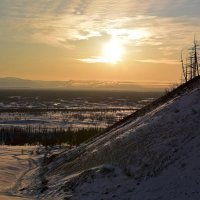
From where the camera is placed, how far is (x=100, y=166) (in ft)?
65.1

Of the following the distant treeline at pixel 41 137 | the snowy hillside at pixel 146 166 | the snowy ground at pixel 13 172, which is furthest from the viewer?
the distant treeline at pixel 41 137

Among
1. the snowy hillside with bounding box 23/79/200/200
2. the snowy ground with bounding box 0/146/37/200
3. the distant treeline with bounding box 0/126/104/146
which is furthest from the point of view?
the distant treeline with bounding box 0/126/104/146

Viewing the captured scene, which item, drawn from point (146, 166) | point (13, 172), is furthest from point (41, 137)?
point (146, 166)

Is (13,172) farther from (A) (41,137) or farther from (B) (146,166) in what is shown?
(A) (41,137)

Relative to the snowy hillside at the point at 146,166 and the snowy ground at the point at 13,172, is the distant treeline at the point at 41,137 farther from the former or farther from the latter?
the snowy hillside at the point at 146,166

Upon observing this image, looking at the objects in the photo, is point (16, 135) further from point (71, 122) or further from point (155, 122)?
point (155, 122)

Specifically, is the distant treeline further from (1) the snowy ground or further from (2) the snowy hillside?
(2) the snowy hillside

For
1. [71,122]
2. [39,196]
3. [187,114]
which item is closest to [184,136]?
[187,114]

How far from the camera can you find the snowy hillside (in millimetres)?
15508

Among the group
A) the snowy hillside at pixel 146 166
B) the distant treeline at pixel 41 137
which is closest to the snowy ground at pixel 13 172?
the snowy hillside at pixel 146 166

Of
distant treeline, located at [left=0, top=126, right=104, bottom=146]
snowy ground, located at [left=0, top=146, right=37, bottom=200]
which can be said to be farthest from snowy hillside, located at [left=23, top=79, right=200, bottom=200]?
distant treeline, located at [left=0, top=126, right=104, bottom=146]

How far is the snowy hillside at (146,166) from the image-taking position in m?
15.5

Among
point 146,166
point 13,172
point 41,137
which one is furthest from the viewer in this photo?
point 41,137

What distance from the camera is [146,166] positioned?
1758 centimetres
